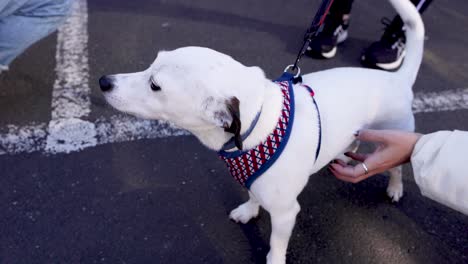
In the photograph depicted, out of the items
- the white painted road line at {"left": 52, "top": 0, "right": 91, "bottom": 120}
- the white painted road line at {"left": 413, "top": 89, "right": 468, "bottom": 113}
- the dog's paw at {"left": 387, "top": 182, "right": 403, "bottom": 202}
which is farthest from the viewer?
the white painted road line at {"left": 413, "top": 89, "right": 468, "bottom": 113}

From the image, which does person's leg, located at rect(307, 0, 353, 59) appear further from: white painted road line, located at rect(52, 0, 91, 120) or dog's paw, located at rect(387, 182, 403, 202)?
white painted road line, located at rect(52, 0, 91, 120)

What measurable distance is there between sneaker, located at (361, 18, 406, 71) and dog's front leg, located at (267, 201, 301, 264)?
→ 2.25 metres

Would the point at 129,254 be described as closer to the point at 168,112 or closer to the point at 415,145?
the point at 168,112

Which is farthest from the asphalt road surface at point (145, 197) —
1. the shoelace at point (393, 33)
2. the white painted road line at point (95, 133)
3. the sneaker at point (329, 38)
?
the shoelace at point (393, 33)

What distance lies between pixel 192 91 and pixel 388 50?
2785mm

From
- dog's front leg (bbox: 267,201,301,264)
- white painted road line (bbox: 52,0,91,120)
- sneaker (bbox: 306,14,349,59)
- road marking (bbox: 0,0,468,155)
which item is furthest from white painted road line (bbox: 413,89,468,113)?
white painted road line (bbox: 52,0,91,120)

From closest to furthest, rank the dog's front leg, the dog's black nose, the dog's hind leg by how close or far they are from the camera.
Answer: the dog's black nose < the dog's front leg < the dog's hind leg

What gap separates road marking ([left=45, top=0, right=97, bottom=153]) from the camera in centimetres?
290

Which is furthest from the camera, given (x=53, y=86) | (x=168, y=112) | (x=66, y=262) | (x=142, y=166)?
(x=53, y=86)

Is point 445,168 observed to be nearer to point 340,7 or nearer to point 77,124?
point 77,124

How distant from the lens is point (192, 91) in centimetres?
173

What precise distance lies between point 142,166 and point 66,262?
767 millimetres

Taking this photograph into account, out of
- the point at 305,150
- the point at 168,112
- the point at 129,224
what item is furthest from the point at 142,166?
the point at 305,150

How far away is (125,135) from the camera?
9.78ft
